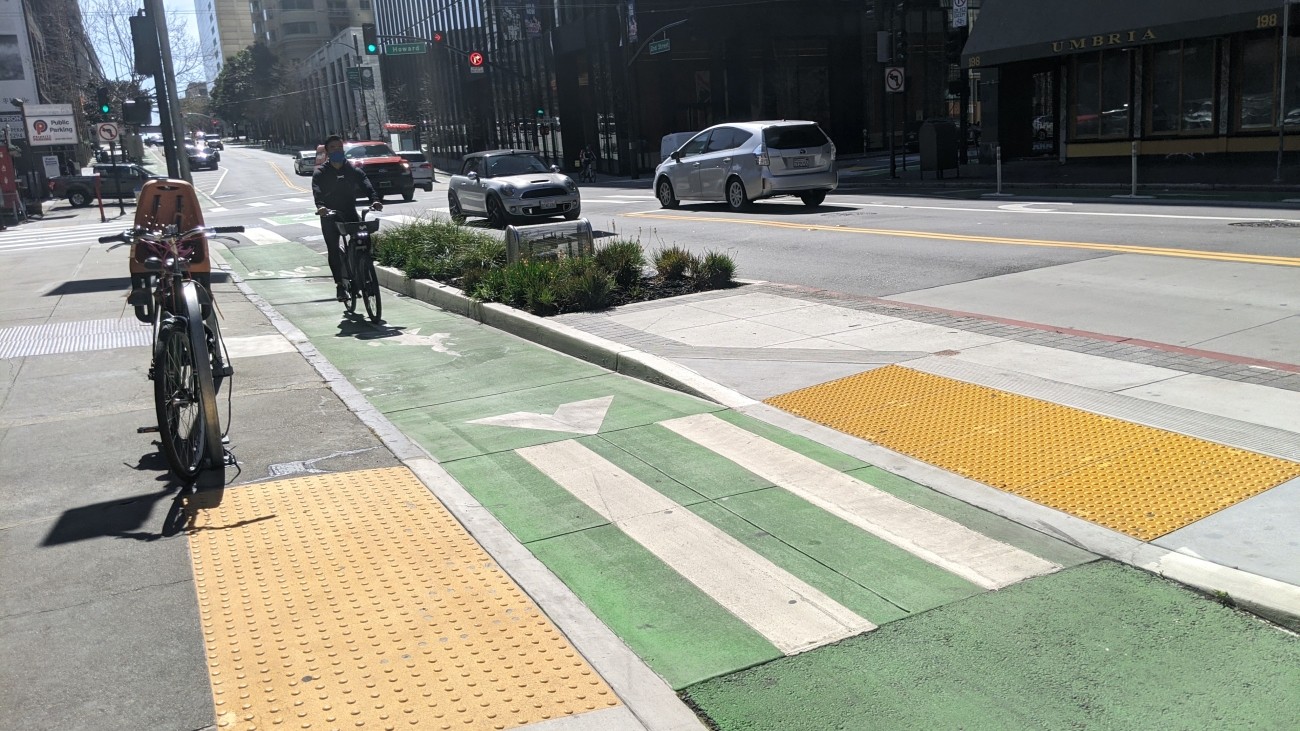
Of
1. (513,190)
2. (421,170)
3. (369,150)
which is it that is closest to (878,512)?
(513,190)

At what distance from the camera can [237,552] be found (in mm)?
5082

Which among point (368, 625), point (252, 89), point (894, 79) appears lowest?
point (368, 625)

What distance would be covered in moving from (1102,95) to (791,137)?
1107 centimetres

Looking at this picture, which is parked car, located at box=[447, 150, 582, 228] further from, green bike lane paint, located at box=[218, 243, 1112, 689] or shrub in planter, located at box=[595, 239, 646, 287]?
green bike lane paint, located at box=[218, 243, 1112, 689]

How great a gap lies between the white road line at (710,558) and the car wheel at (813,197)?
17.5 meters

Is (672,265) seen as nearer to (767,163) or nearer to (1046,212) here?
(1046,212)

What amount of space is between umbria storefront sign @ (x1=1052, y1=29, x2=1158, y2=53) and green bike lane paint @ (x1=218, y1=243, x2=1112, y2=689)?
21.5m

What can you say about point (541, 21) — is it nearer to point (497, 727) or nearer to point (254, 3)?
point (497, 727)

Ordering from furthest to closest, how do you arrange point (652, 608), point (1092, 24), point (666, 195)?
point (1092, 24)
point (666, 195)
point (652, 608)

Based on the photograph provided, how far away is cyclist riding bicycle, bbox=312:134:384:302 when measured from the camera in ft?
39.2

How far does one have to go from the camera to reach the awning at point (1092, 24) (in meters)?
23.1

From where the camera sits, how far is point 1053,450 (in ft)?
19.5

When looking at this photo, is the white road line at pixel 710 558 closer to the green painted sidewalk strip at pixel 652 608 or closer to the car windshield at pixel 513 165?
the green painted sidewalk strip at pixel 652 608

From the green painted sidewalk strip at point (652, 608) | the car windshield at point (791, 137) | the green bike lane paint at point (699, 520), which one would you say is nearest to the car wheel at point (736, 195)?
the car windshield at point (791, 137)
